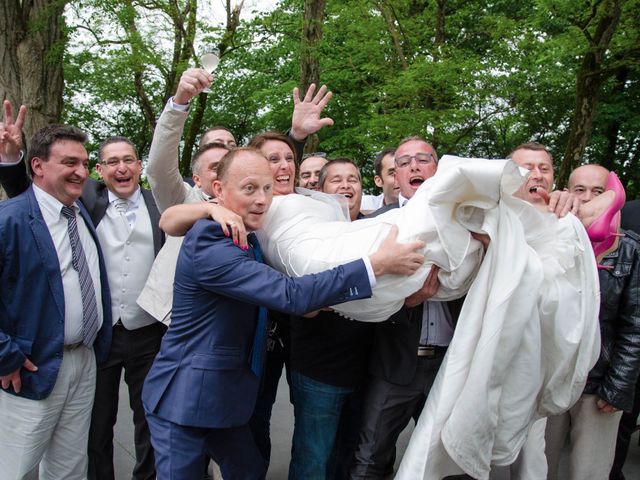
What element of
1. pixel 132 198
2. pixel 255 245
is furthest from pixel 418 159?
pixel 132 198

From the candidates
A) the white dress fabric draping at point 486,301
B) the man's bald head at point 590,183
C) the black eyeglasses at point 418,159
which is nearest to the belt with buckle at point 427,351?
the white dress fabric draping at point 486,301

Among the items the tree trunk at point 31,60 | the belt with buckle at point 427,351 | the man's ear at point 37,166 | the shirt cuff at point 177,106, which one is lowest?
the belt with buckle at point 427,351

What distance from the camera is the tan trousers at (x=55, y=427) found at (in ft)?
9.29

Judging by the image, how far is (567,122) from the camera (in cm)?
1592

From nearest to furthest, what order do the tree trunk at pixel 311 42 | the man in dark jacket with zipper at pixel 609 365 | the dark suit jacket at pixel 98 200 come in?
the man in dark jacket with zipper at pixel 609 365 → the dark suit jacket at pixel 98 200 → the tree trunk at pixel 311 42

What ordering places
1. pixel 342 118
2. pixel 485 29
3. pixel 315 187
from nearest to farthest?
pixel 315 187
pixel 485 29
pixel 342 118

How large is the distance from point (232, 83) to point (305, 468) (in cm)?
1427

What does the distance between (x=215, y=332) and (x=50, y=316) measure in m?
Result: 1.01

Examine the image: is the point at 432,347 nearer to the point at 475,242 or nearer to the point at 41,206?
the point at 475,242

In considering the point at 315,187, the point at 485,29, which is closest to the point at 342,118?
the point at 485,29

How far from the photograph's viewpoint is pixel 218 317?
2.44 m

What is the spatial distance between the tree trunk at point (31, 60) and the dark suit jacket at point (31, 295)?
424 centimetres

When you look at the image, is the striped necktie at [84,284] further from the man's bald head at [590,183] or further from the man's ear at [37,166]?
the man's bald head at [590,183]

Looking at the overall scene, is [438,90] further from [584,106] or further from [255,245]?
[255,245]
